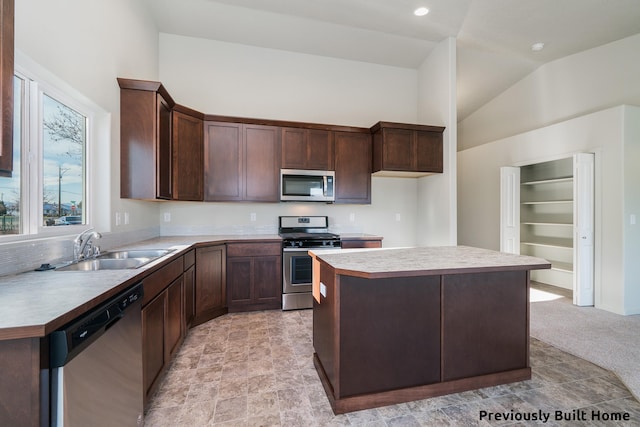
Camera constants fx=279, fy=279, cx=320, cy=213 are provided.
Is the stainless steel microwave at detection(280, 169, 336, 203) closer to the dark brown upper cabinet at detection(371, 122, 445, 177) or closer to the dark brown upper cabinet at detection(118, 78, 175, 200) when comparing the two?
the dark brown upper cabinet at detection(371, 122, 445, 177)

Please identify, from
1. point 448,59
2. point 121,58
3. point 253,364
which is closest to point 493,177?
point 448,59

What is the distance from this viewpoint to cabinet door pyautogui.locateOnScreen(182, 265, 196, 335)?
8.52 ft

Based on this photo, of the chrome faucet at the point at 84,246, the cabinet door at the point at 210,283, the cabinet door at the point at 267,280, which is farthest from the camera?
the cabinet door at the point at 267,280

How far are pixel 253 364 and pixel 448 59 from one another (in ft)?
14.3

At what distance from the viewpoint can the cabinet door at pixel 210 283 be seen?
9.79 ft

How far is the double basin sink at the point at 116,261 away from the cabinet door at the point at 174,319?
0.94ft

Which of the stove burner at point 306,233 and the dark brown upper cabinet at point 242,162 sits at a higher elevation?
the dark brown upper cabinet at point 242,162

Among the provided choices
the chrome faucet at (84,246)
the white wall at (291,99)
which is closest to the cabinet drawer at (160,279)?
the chrome faucet at (84,246)

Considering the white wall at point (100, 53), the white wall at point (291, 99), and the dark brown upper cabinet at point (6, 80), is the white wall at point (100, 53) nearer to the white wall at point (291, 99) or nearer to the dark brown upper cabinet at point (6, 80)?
the white wall at point (291, 99)

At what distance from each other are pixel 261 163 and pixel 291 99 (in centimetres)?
122

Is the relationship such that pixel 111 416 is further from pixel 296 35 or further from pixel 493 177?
pixel 493 177

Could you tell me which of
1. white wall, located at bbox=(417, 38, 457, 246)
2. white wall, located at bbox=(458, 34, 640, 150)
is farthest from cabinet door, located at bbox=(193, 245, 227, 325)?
white wall, located at bbox=(458, 34, 640, 150)

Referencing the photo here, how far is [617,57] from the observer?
3.66 metres

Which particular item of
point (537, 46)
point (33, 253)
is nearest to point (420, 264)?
point (33, 253)
